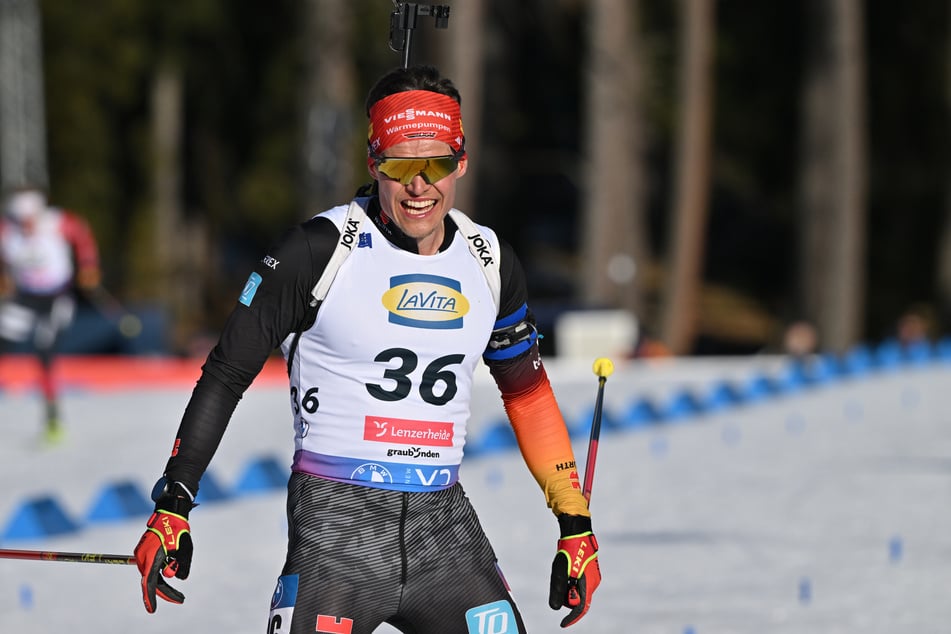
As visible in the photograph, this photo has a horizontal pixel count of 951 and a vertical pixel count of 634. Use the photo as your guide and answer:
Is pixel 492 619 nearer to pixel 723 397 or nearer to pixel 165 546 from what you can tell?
pixel 165 546

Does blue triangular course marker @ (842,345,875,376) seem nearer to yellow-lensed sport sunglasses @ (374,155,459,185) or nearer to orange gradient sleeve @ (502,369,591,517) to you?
orange gradient sleeve @ (502,369,591,517)

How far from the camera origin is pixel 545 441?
4.55 m

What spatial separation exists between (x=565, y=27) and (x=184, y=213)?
13816 millimetres

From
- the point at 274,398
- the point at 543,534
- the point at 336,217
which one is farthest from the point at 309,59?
the point at 336,217

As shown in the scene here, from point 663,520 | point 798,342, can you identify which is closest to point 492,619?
point 663,520

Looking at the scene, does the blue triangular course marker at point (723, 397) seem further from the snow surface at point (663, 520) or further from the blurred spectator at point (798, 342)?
the blurred spectator at point (798, 342)

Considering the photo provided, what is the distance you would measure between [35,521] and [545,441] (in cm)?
553

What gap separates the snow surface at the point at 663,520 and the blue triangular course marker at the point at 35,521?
0.08m

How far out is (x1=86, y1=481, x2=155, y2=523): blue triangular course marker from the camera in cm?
1002

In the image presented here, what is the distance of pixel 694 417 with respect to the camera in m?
15.9

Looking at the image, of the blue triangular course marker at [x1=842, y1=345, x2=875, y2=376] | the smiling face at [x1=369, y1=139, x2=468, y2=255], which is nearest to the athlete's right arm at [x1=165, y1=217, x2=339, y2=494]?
the smiling face at [x1=369, y1=139, x2=468, y2=255]

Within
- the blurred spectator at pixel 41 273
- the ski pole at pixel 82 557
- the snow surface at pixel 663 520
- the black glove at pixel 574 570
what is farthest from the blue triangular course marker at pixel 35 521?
the black glove at pixel 574 570

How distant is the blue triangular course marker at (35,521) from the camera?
30.6 feet

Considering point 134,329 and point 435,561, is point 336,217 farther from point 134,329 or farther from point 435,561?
point 134,329
